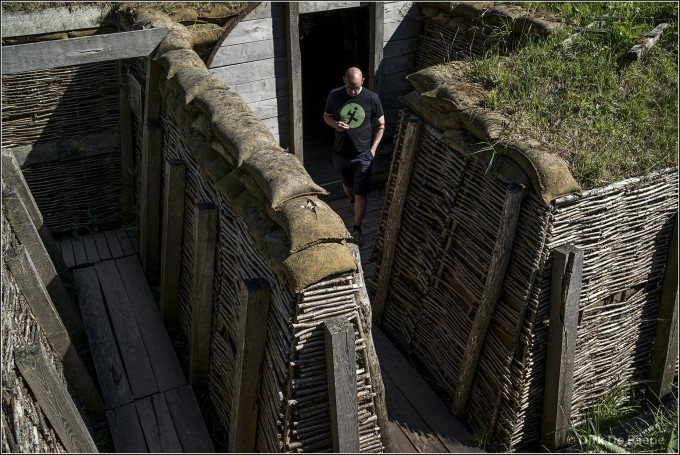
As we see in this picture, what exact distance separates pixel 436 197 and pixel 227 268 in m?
1.66

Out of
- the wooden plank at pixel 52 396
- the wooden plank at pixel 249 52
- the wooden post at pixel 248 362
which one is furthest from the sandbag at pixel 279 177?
the wooden plank at pixel 249 52

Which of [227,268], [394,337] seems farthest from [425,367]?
[227,268]

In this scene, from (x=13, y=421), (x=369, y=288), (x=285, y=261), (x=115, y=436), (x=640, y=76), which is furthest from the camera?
(x=369, y=288)

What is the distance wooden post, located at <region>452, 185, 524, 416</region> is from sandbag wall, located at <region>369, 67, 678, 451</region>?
5cm

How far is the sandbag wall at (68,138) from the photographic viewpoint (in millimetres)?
6945

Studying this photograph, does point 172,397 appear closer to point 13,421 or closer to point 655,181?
point 13,421

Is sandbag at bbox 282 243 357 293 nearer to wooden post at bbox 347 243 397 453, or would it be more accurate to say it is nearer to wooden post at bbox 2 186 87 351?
wooden post at bbox 347 243 397 453

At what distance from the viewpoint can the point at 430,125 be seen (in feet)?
17.2

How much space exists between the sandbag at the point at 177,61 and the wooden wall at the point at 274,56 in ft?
4.30

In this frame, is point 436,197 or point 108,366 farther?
point 108,366

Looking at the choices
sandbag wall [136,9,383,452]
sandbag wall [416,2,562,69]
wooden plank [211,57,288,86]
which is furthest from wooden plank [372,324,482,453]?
wooden plank [211,57,288,86]

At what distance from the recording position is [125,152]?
7391mm

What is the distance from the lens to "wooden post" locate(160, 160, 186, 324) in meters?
5.41

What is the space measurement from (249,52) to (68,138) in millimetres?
2105
